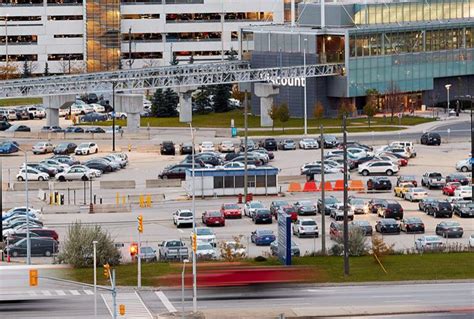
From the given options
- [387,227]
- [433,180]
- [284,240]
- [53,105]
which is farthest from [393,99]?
[284,240]

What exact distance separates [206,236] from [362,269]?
10.6 metres

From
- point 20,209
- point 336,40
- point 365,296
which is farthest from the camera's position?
point 336,40

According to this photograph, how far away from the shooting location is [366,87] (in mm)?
129625

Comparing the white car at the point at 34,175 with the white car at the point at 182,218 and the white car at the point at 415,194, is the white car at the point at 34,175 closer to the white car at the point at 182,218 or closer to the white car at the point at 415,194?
the white car at the point at 182,218

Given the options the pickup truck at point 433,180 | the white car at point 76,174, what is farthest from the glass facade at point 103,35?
the pickup truck at point 433,180

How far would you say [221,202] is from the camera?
87.8 meters

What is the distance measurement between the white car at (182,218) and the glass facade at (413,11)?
2128 inches

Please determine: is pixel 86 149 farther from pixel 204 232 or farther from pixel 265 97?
pixel 204 232

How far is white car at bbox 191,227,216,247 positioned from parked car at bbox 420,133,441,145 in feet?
129

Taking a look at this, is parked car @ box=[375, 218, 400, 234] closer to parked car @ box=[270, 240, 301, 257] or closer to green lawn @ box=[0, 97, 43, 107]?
parked car @ box=[270, 240, 301, 257]

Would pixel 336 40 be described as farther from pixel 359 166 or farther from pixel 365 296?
pixel 365 296

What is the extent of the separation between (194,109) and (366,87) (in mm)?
15898

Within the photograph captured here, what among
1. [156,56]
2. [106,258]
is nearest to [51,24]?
[156,56]

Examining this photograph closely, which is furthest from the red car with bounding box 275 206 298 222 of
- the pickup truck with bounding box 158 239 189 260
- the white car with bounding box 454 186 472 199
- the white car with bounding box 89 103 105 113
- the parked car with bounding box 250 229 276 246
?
the white car with bounding box 89 103 105 113
